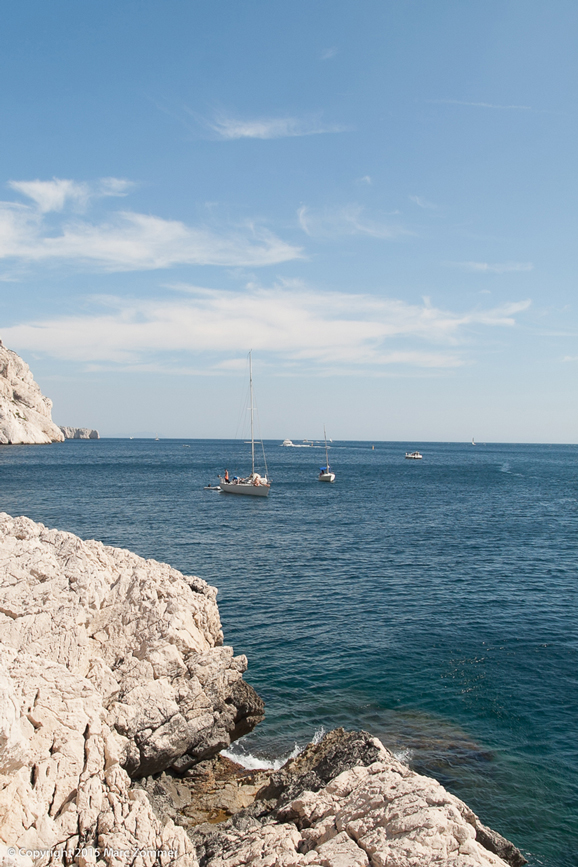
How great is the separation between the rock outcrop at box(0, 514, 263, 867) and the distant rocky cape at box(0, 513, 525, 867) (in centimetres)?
3

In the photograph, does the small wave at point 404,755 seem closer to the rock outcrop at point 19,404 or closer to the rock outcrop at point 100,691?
the rock outcrop at point 100,691

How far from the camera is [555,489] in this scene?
75625mm

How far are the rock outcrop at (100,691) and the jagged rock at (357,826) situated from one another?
45.7 inches

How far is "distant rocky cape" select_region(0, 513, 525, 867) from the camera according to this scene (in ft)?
28.0

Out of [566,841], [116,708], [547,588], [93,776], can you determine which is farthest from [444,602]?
[93,776]

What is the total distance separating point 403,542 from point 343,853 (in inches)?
1232

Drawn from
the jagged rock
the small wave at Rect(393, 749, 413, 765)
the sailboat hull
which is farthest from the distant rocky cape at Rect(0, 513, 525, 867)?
the sailboat hull

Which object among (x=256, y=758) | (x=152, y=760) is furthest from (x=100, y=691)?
(x=256, y=758)

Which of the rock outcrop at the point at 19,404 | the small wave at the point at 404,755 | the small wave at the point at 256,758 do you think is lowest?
the small wave at the point at 256,758

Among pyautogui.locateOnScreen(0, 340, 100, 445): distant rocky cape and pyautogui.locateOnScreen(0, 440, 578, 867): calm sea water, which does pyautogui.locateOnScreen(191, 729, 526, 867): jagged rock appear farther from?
pyautogui.locateOnScreen(0, 340, 100, 445): distant rocky cape

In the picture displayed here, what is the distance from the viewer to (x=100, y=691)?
12.3 metres

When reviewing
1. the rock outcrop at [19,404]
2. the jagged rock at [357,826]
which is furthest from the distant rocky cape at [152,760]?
the rock outcrop at [19,404]

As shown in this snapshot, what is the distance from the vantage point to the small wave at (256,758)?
44.3 feet

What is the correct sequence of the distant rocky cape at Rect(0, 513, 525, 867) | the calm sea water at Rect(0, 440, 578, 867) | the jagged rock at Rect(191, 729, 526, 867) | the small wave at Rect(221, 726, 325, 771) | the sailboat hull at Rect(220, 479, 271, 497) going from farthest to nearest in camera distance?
the sailboat hull at Rect(220, 479, 271, 497) < the calm sea water at Rect(0, 440, 578, 867) < the small wave at Rect(221, 726, 325, 771) < the distant rocky cape at Rect(0, 513, 525, 867) < the jagged rock at Rect(191, 729, 526, 867)
